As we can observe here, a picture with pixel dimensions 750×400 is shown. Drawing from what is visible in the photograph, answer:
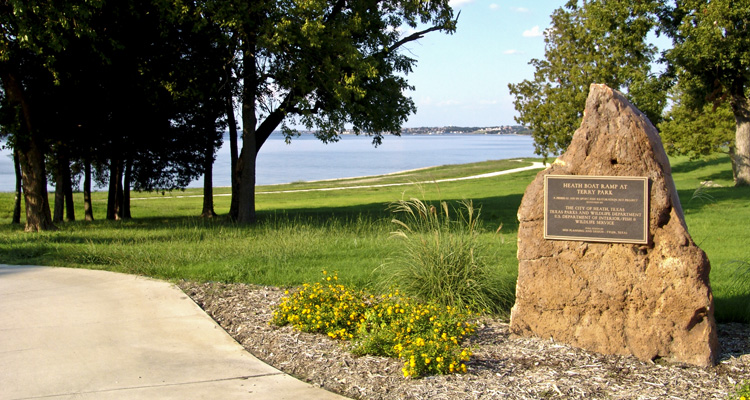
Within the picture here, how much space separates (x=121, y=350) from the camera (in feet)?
19.0

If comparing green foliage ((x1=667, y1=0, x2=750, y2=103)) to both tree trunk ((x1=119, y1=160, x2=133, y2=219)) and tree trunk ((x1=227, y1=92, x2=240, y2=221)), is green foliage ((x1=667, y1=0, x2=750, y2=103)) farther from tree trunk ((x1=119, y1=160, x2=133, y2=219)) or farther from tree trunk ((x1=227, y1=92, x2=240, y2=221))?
tree trunk ((x1=119, y1=160, x2=133, y2=219))

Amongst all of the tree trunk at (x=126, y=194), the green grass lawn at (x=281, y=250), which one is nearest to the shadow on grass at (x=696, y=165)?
the green grass lawn at (x=281, y=250)

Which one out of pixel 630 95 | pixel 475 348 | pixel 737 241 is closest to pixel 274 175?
pixel 630 95

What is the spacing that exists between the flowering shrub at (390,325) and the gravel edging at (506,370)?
0.34ft

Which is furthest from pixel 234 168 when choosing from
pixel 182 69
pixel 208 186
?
pixel 182 69

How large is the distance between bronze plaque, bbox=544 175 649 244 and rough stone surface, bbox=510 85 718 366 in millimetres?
83

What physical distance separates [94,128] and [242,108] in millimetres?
4480

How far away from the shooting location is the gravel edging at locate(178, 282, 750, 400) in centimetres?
488

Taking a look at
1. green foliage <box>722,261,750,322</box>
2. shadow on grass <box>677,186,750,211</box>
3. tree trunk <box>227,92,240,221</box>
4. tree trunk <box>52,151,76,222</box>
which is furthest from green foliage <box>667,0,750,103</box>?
tree trunk <box>52,151,76,222</box>

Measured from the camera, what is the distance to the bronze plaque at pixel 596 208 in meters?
5.94

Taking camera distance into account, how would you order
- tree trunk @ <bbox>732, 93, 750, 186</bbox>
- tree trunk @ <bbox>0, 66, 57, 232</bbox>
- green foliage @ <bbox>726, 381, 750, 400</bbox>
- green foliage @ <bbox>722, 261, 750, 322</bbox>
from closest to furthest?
green foliage @ <bbox>726, 381, 750, 400</bbox>, green foliage @ <bbox>722, 261, 750, 322</bbox>, tree trunk @ <bbox>0, 66, 57, 232</bbox>, tree trunk @ <bbox>732, 93, 750, 186</bbox>

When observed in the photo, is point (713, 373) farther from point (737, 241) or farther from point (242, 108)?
point (242, 108)

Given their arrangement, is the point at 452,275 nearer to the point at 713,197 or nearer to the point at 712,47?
the point at 713,197

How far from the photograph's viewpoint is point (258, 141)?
62.2 feet
